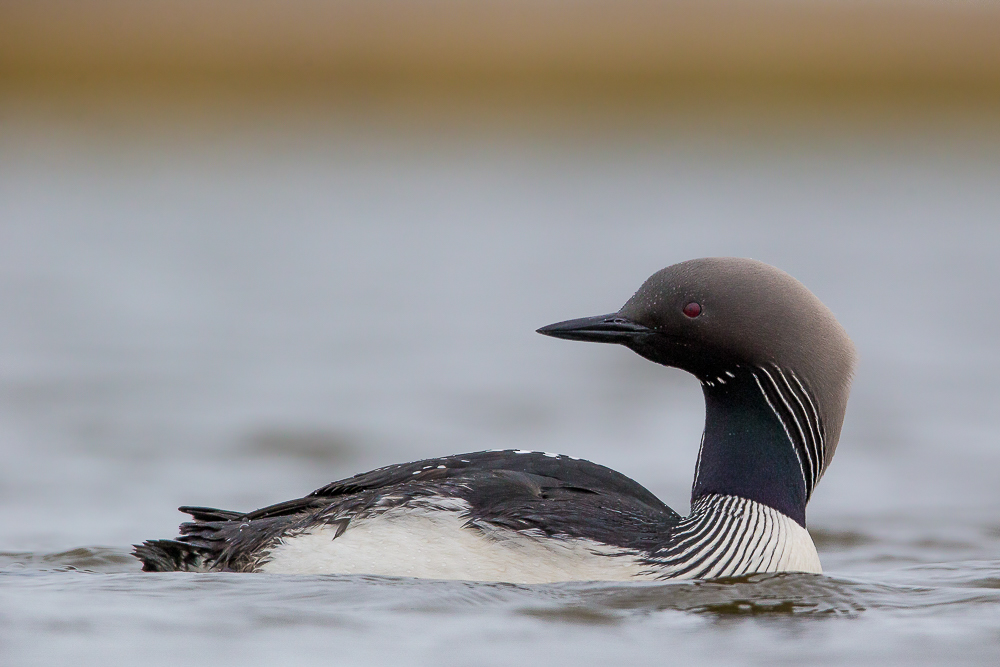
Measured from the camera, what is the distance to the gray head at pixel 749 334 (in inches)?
220

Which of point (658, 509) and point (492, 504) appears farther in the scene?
point (658, 509)

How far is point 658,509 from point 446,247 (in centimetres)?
1280

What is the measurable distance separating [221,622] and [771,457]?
2.06 m

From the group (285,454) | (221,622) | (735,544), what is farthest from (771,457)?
(285,454)

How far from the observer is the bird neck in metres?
5.65

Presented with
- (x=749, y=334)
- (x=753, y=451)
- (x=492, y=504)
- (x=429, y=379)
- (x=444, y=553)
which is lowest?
(x=444, y=553)

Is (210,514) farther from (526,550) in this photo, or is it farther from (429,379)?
(429,379)

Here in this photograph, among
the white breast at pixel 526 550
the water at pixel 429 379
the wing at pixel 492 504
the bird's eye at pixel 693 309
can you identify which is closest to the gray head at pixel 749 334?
the bird's eye at pixel 693 309

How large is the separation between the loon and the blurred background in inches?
59.6

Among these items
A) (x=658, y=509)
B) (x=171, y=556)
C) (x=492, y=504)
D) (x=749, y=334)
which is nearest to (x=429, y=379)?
(x=171, y=556)

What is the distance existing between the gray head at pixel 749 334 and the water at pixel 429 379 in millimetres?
681

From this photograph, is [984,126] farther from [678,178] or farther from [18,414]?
[18,414]

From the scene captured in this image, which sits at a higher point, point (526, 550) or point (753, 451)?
point (753, 451)

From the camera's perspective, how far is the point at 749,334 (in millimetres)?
Answer: 5574
